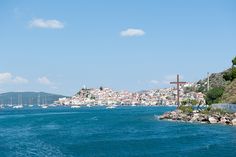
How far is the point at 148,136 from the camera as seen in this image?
232 ft

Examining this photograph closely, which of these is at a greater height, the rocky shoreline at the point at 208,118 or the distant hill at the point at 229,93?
the distant hill at the point at 229,93

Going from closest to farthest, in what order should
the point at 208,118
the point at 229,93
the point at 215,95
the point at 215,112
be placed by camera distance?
the point at 208,118
the point at 215,112
the point at 229,93
the point at 215,95

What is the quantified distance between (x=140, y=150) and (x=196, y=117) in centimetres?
4684

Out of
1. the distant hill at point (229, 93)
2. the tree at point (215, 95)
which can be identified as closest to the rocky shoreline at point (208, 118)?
the distant hill at point (229, 93)

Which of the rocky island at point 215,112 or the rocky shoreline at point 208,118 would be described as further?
the rocky island at point 215,112

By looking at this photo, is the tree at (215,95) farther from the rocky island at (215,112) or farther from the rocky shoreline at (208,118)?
the rocky shoreline at (208,118)

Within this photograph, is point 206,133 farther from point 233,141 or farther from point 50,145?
point 50,145

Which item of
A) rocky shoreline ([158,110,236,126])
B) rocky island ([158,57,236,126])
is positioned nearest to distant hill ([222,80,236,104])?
rocky island ([158,57,236,126])

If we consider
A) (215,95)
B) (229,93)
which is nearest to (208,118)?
(229,93)

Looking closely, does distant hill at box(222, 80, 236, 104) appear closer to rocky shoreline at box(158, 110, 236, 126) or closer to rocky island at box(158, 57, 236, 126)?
rocky island at box(158, 57, 236, 126)

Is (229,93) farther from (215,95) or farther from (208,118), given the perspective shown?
(208,118)

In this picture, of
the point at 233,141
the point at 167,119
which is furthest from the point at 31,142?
the point at 167,119

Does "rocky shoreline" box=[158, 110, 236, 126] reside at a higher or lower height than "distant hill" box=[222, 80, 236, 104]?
lower

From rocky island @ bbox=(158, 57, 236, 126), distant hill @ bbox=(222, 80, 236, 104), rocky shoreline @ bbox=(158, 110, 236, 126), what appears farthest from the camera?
distant hill @ bbox=(222, 80, 236, 104)
